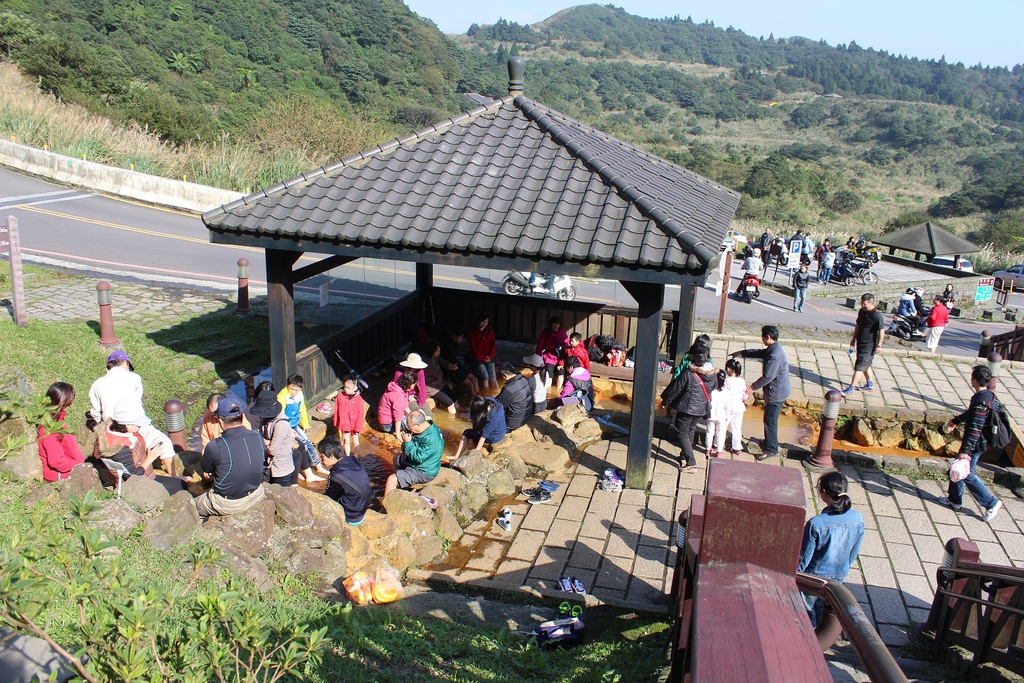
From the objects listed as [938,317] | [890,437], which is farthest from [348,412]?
[938,317]

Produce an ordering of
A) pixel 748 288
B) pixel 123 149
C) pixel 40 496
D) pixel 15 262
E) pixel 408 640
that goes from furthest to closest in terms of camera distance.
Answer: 1. pixel 123 149
2. pixel 748 288
3. pixel 15 262
4. pixel 40 496
5. pixel 408 640

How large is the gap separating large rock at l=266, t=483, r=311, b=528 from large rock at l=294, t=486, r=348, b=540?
2.7 inches

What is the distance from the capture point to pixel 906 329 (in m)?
18.3

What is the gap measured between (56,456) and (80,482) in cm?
64

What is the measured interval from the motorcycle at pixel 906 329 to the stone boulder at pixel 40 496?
1730 centimetres

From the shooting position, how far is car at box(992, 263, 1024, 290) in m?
30.8

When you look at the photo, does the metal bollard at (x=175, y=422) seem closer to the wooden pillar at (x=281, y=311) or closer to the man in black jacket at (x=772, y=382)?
the wooden pillar at (x=281, y=311)

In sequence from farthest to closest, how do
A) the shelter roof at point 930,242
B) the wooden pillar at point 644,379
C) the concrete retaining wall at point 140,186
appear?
the shelter roof at point 930,242, the concrete retaining wall at point 140,186, the wooden pillar at point 644,379

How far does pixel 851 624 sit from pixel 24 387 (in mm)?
9252

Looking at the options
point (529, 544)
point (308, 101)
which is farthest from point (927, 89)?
point (529, 544)

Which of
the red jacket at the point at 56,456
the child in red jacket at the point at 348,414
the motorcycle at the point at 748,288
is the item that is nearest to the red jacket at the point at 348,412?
the child in red jacket at the point at 348,414

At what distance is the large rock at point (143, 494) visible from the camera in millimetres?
6453

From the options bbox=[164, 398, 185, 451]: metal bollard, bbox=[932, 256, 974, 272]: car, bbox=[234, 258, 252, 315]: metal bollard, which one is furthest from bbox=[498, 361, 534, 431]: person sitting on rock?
bbox=[932, 256, 974, 272]: car

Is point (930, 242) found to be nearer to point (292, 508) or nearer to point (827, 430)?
point (827, 430)
